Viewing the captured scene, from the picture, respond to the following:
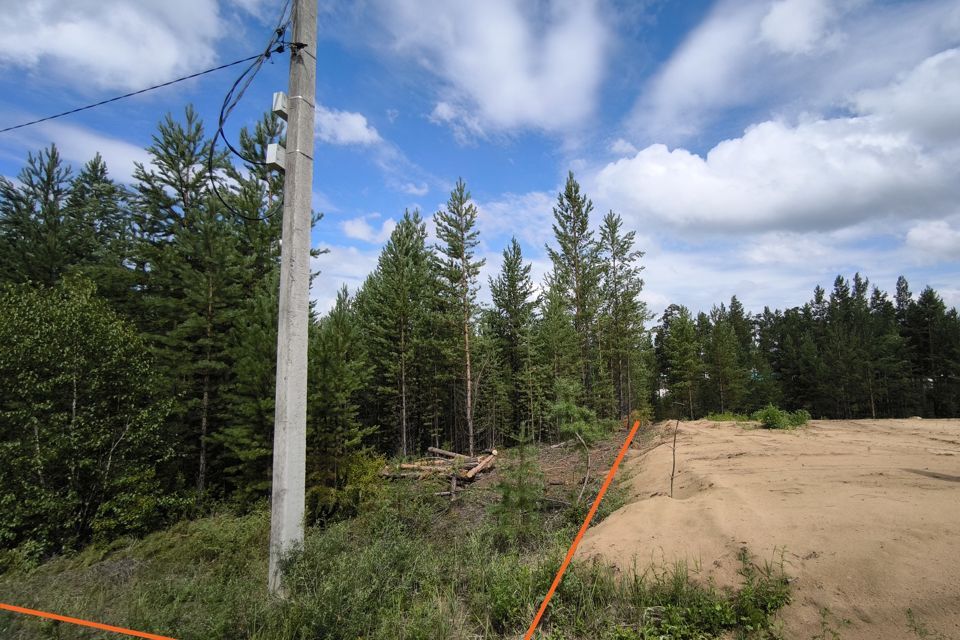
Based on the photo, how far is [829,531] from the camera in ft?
14.0

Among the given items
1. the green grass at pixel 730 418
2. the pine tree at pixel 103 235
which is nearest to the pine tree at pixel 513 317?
the green grass at pixel 730 418

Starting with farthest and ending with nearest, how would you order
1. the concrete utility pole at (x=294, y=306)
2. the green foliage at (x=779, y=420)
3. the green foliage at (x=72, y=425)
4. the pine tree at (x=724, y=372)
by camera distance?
the pine tree at (x=724, y=372), the green foliage at (x=779, y=420), the green foliage at (x=72, y=425), the concrete utility pole at (x=294, y=306)

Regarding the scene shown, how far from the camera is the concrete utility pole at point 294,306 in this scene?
4.00 m

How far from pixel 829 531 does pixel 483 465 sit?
1032cm

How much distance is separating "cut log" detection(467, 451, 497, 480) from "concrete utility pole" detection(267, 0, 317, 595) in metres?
8.97

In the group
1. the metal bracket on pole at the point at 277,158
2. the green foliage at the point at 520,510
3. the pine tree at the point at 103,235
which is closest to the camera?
the metal bracket on pole at the point at 277,158

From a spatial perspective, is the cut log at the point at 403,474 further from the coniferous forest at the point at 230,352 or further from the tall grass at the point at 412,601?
the tall grass at the point at 412,601

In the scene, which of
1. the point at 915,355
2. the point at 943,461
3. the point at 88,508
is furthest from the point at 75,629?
the point at 915,355

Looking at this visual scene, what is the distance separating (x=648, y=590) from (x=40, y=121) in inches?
368

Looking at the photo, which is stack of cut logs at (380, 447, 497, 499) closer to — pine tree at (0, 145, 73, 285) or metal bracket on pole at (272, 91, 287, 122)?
metal bracket on pole at (272, 91, 287, 122)

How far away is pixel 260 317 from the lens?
12664 millimetres

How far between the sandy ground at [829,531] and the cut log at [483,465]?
18.4ft

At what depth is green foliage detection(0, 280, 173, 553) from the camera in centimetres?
1005

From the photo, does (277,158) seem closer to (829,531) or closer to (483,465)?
(829,531)
